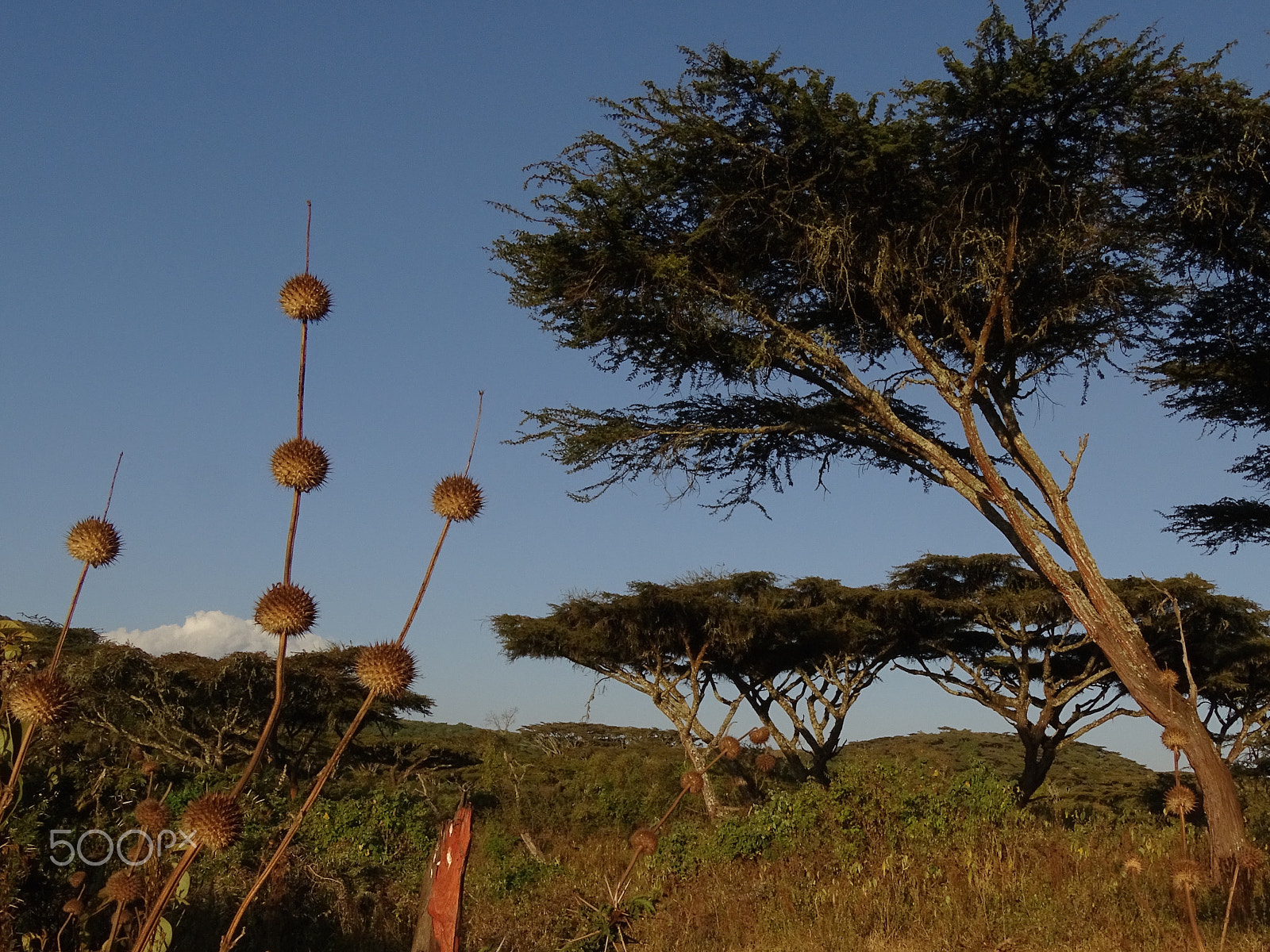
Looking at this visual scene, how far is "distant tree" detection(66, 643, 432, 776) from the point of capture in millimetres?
16484

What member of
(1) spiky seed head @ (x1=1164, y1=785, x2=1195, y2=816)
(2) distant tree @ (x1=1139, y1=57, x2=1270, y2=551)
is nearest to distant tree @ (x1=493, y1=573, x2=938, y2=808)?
(2) distant tree @ (x1=1139, y1=57, x2=1270, y2=551)

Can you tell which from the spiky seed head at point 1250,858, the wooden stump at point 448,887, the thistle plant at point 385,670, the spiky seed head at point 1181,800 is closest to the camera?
the thistle plant at point 385,670

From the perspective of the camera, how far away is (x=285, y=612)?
1830mm

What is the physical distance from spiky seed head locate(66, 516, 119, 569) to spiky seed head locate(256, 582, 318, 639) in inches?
20.5

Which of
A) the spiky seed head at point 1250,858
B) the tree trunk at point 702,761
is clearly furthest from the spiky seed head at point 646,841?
the tree trunk at point 702,761

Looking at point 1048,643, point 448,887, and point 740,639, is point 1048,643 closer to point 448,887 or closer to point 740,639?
point 740,639

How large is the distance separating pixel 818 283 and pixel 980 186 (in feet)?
5.86

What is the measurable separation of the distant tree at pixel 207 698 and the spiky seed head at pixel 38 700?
1396cm

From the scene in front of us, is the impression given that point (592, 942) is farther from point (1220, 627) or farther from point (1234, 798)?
point (1220, 627)

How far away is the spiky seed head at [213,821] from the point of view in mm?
1786

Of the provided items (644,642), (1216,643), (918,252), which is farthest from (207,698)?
(1216,643)

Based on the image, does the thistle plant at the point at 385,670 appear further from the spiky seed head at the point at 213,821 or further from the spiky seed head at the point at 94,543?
the spiky seed head at the point at 94,543

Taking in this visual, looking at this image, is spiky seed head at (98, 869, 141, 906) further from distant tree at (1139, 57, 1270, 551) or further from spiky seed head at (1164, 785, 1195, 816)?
distant tree at (1139, 57, 1270, 551)

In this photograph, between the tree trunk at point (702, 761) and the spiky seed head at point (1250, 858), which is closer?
the spiky seed head at point (1250, 858)
